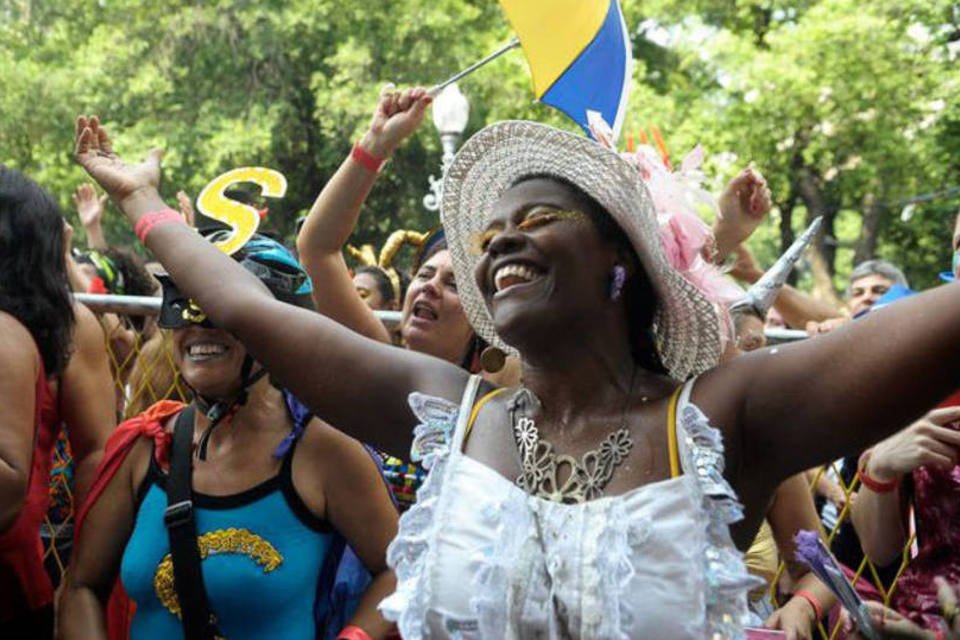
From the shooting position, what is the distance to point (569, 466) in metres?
2.38

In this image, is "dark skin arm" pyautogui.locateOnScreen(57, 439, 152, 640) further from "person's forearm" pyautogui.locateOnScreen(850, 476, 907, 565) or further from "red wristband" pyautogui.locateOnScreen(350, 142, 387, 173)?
"person's forearm" pyautogui.locateOnScreen(850, 476, 907, 565)

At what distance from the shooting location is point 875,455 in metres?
3.32

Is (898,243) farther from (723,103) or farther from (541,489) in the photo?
(541,489)

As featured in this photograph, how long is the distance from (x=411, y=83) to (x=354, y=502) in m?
15.3

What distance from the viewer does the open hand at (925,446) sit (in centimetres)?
313

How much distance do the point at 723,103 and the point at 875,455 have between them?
1561 cm

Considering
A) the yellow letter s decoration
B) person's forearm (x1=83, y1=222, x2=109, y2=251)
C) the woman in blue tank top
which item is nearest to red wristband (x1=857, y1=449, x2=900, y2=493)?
the woman in blue tank top

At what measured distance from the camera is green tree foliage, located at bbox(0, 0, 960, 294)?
17.1 m

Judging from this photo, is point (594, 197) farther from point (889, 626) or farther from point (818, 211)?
point (818, 211)

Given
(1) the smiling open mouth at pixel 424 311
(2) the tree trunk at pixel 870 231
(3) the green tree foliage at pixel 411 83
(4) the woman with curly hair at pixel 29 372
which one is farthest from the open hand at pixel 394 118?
(2) the tree trunk at pixel 870 231

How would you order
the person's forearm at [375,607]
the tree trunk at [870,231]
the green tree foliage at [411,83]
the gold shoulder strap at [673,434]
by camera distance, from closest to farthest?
the gold shoulder strap at [673,434], the person's forearm at [375,607], the green tree foliage at [411,83], the tree trunk at [870,231]

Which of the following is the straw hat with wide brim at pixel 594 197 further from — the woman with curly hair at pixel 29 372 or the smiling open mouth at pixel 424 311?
the smiling open mouth at pixel 424 311

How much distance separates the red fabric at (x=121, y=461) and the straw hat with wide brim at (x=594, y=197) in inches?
46.4

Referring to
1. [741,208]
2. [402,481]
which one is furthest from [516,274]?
[402,481]
